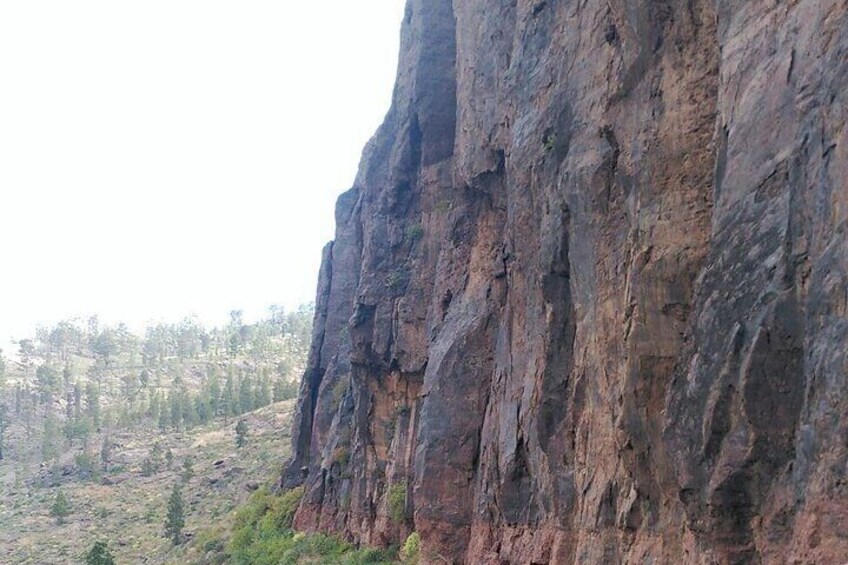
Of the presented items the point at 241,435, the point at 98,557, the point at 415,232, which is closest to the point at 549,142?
the point at 415,232

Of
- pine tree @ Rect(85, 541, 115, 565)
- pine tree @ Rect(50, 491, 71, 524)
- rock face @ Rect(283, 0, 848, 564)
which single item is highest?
rock face @ Rect(283, 0, 848, 564)

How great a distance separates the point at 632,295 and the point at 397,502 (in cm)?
1725

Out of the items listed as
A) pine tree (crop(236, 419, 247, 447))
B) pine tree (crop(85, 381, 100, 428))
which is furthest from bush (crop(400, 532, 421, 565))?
pine tree (crop(85, 381, 100, 428))

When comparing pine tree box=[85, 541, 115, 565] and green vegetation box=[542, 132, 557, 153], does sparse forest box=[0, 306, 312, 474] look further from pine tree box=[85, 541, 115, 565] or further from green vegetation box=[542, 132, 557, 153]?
green vegetation box=[542, 132, 557, 153]

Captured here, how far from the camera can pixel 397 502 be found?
2828 centimetres

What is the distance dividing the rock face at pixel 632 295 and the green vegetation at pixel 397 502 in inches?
5.9

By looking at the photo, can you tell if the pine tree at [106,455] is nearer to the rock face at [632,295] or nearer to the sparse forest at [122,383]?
the sparse forest at [122,383]

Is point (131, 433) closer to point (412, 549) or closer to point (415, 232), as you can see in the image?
point (415, 232)

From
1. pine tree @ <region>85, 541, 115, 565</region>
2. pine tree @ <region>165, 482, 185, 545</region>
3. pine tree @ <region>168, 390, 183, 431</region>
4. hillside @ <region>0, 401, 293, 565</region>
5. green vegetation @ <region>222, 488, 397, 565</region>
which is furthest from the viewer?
pine tree @ <region>168, 390, 183, 431</region>

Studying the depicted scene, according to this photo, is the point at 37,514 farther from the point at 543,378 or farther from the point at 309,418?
the point at 543,378

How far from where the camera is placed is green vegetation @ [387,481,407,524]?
91.6 ft

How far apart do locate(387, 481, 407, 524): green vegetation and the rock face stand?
15 cm

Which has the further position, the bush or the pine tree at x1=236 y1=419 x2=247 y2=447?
the pine tree at x1=236 y1=419 x2=247 y2=447

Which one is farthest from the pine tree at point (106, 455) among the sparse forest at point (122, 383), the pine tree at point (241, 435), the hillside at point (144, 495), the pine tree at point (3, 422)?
the pine tree at point (3, 422)
